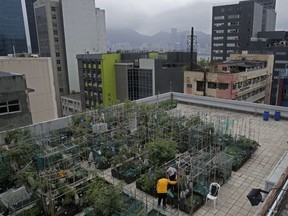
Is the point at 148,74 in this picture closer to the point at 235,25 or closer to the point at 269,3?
the point at 235,25

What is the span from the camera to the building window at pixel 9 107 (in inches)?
535

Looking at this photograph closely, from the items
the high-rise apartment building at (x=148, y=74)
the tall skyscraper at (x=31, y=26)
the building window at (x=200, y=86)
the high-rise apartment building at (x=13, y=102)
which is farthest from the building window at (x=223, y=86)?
the tall skyscraper at (x=31, y=26)

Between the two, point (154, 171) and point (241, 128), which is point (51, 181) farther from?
point (241, 128)

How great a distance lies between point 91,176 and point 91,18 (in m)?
59.0

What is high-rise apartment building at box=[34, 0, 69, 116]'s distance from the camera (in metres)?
55.5

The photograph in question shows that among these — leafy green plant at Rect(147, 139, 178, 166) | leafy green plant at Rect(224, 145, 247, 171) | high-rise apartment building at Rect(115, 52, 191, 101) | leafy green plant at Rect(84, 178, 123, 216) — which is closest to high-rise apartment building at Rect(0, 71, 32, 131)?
leafy green plant at Rect(147, 139, 178, 166)

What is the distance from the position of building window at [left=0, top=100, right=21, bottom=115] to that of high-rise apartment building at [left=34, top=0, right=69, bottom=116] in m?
44.1

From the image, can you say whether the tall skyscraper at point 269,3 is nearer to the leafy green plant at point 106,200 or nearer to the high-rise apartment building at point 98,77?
the high-rise apartment building at point 98,77

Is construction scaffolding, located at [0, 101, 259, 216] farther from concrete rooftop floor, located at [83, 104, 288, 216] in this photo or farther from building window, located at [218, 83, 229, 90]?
building window, located at [218, 83, 229, 90]

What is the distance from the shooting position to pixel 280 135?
13734mm

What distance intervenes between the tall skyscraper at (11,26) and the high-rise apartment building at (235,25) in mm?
62725

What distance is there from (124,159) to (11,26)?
A: 3462 inches

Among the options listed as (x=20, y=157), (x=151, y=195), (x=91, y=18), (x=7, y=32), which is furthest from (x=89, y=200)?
(x=7, y=32)

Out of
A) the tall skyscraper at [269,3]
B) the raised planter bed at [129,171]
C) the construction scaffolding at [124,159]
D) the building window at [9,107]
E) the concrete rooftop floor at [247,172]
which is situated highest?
the tall skyscraper at [269,3]
